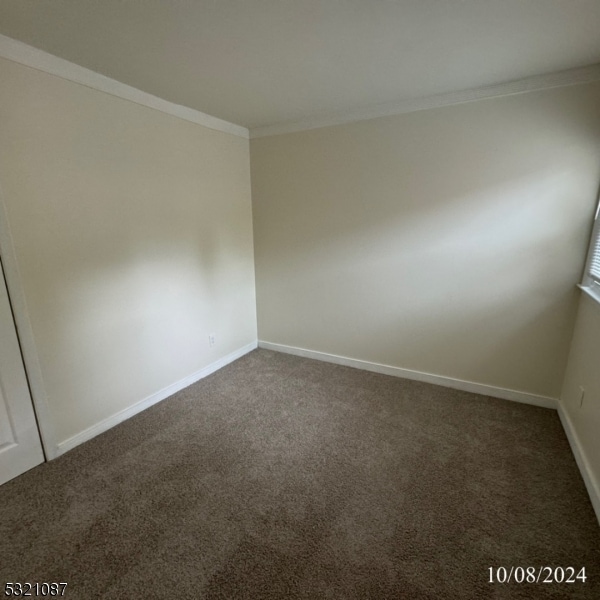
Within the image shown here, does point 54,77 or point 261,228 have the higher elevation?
point 54,77

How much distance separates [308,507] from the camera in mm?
1672

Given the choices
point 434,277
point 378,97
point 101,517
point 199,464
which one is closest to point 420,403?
point 434,277

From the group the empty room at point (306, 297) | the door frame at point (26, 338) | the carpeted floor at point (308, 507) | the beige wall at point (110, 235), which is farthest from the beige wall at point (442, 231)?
the door frame at point (26, 338)

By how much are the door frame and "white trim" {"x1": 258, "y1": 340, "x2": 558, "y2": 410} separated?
2188 millimetres

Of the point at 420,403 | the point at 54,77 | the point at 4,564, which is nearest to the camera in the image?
the point at 4,564

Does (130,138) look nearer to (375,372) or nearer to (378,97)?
(378,97)

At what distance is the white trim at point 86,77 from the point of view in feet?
5.48

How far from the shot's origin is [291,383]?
2.99 meters

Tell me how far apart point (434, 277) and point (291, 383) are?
157cm

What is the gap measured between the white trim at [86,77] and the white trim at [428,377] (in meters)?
2.38

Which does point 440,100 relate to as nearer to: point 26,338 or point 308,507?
point 308,507

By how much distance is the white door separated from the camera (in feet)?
5.76

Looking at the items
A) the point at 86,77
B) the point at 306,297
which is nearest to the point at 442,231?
the point at 306,297

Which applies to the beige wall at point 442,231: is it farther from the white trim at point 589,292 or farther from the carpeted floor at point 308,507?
the carpeted floor at point 308,507
